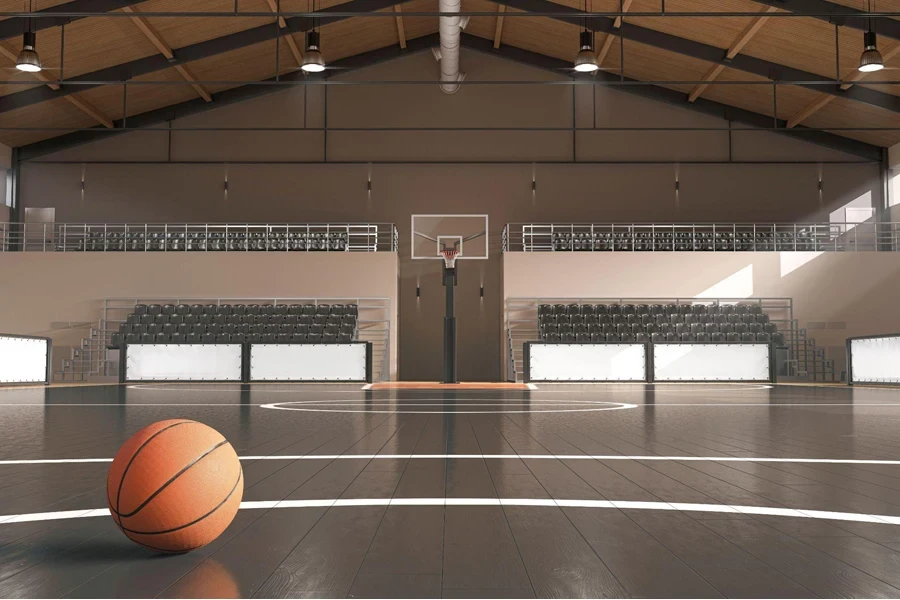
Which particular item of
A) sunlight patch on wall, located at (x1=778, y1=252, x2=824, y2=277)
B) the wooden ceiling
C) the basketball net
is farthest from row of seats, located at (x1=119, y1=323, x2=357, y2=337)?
sunlight patch on wall, located at (x1=778, y1=252, x2=824, y2=277)

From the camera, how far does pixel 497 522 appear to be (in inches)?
108

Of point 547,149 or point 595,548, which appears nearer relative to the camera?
point 595,548

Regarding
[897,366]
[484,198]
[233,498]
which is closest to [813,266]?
[897,366]

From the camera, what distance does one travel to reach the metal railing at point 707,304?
20859 mm

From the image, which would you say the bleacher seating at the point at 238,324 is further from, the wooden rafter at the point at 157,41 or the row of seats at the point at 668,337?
the wooden rafter at the point at 157,41

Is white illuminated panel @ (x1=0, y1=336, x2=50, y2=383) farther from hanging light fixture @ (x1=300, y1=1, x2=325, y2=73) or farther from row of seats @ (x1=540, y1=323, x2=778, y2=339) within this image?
row of seats @ (x1=540, y1=323, x2=778, y2=339)

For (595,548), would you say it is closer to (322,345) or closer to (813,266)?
(322,345)

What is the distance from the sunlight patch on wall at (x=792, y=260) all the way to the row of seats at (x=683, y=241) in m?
0.49

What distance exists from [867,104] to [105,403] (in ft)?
61.9

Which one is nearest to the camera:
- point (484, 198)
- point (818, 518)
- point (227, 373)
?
point (818, 518)

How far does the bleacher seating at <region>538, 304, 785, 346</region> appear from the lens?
1922cm

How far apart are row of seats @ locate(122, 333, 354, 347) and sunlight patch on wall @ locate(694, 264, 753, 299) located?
31.2 feet

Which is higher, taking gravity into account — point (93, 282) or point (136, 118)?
point (136, 118)

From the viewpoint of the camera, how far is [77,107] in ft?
71.5
